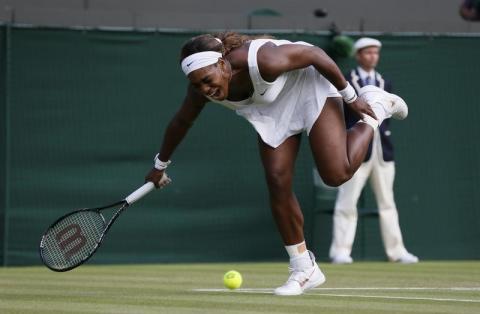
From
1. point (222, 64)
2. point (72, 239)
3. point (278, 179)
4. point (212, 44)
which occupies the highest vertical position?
point (212, 44)

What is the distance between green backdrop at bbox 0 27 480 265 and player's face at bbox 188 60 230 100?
5435 mm

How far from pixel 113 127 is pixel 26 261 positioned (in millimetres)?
1588

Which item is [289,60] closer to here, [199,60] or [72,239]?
[199,60]

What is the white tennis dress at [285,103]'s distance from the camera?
311 inches

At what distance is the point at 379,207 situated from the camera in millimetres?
13062

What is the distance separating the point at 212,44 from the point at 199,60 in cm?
18

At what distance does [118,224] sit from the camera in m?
13.0

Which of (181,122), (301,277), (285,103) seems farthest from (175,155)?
(301,277)

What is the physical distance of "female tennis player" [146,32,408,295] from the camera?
A: 7.64 metres

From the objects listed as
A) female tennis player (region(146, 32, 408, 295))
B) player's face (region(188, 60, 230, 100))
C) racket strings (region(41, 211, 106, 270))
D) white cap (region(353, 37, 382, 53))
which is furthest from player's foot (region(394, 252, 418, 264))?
player's face (region(188, 60, 230, 100))

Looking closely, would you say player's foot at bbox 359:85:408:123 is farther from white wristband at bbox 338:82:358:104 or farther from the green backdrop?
the green backdrop

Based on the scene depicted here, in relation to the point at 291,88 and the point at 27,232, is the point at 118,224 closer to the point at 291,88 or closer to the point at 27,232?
the point at 27,232

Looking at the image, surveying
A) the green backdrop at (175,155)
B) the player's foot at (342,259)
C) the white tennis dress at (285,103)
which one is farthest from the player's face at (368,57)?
the white tennis dress at (285,103)

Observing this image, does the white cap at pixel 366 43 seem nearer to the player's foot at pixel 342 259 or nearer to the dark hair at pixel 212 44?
the player's foot at pixel 342 259
